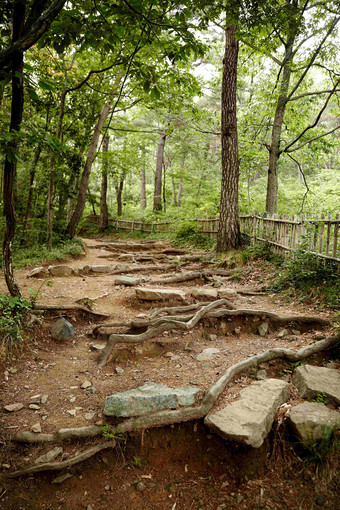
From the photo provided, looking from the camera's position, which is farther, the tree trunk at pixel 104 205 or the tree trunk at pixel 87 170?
the tree trunk at pixel 104 205

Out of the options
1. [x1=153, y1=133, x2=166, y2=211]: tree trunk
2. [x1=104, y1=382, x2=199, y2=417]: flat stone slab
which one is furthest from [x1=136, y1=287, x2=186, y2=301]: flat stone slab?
[x1=153, y1=133, x2=166, y2=211]: tree trunk

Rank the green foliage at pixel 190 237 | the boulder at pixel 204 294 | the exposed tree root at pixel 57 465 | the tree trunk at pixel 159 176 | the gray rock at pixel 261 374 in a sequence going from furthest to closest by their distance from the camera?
1. the tree trunk at pixel 159 176
2. the green foliage at pixel 190 237
3. the boulder at pixel 204 294
4. the gray rock at pixel 261 374
5. the exposed tree root at pixel 57 465

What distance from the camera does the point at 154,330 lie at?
13.8ft

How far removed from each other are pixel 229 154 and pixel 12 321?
25.5ft

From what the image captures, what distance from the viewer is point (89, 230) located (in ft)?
68.7

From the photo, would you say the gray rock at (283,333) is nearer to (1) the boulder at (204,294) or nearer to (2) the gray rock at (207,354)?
(2) the gray rock at (207,354)

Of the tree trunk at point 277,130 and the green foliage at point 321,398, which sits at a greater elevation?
the tree trunk at point 277,130

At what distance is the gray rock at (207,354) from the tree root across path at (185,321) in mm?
455

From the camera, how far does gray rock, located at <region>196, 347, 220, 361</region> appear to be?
3.93 metres

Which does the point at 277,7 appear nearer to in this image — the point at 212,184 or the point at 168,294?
the point at 168,294

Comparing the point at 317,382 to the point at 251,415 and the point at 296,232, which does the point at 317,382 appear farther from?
the point at 296,232

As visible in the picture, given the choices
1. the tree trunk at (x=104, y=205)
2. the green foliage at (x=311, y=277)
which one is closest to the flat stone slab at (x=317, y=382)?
the green foliage at (x=311, y=277)

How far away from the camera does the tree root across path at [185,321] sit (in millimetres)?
3939

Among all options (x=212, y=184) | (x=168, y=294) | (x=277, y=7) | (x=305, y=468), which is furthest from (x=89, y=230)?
(x=305, y=468)
